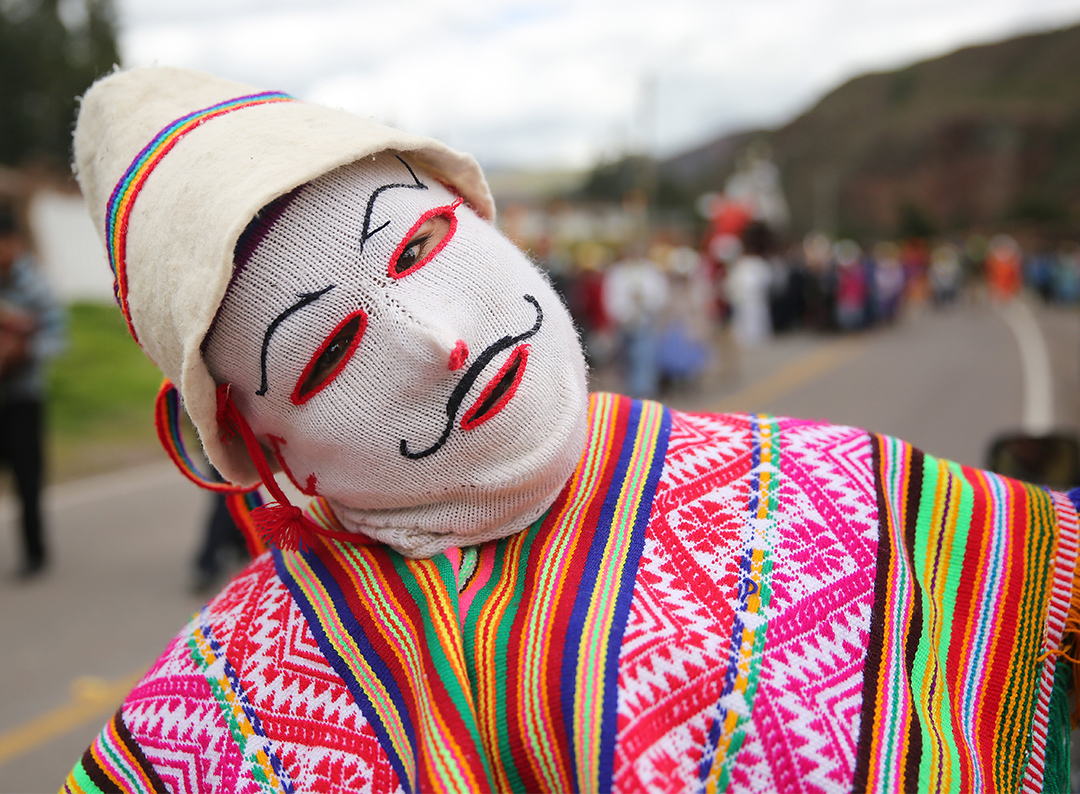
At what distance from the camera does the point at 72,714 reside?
3539mm

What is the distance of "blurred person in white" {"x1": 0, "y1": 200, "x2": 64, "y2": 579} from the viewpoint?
4.86 metres

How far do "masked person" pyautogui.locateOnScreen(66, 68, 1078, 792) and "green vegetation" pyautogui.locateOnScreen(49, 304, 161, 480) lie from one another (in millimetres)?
6556

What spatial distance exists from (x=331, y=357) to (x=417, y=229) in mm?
211

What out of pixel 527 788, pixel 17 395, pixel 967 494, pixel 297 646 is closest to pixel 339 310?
pixel 297 646

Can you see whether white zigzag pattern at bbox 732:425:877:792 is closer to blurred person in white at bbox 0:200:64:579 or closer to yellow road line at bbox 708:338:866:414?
blurred person in white at bbox 0:200:64:579

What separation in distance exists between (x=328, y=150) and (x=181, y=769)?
842mm

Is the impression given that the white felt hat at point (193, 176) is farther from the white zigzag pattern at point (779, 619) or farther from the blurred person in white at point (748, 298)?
the blurred person in white at point (748, 298)

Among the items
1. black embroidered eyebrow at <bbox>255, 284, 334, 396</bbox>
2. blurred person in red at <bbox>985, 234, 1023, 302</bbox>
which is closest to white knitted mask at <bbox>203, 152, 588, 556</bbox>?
black embroidered eyebrow at <bbox>255, 284, 334, 396</bbox>

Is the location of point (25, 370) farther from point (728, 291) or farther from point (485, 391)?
point (728, 291)

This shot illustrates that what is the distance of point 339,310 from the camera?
1191 mm

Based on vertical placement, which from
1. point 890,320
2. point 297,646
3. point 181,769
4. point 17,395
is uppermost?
point 297,646

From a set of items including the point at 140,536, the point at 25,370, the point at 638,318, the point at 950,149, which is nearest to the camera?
the point at 25,370

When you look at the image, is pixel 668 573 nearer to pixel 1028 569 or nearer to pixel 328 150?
pixel 1028 569

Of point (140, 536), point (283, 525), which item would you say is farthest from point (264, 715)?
point (140, 536)
